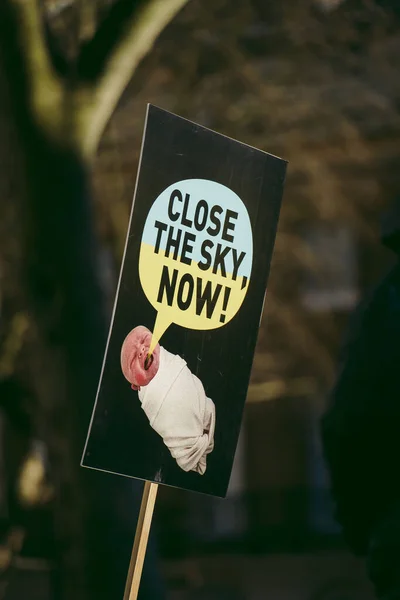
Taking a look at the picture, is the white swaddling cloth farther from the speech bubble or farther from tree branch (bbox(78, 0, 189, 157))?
tree branch (bbox(78, 0, 189, 157))

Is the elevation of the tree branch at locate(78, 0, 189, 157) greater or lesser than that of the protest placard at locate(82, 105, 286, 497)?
greater

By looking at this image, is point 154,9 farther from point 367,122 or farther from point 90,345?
point 367,122

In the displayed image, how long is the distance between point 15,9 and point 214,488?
2710 mm

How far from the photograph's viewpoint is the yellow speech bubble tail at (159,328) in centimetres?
249

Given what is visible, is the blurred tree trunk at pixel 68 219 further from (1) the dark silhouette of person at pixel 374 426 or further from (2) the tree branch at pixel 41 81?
(1) the dark silhouette of person at pixel 374 426

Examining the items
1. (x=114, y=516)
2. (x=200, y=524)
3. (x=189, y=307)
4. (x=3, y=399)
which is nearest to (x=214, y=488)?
(x=189, y=307)

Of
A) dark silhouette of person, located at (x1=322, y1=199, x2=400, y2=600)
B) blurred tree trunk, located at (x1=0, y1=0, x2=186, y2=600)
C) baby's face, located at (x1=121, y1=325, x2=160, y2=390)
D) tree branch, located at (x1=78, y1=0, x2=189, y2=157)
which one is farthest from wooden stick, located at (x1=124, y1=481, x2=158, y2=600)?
tree branch, located at (x1=78, y1=0, x2=189, y2=157)

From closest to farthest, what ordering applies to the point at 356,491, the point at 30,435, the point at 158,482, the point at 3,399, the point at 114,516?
the point at 356,491 → the point at 158,482 → the point at 114,516 → the point at 3,399 → the point at 30,435

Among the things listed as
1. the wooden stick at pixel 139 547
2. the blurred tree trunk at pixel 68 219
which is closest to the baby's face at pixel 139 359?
the wooden stick at pixel 139 547

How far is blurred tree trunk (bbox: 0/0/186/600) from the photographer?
15.5 ft

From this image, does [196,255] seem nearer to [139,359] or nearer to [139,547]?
[139,359]

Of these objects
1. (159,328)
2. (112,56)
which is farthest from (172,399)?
(112,56)

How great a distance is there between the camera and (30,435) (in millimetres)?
6438

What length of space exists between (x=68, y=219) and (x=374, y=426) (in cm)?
266
